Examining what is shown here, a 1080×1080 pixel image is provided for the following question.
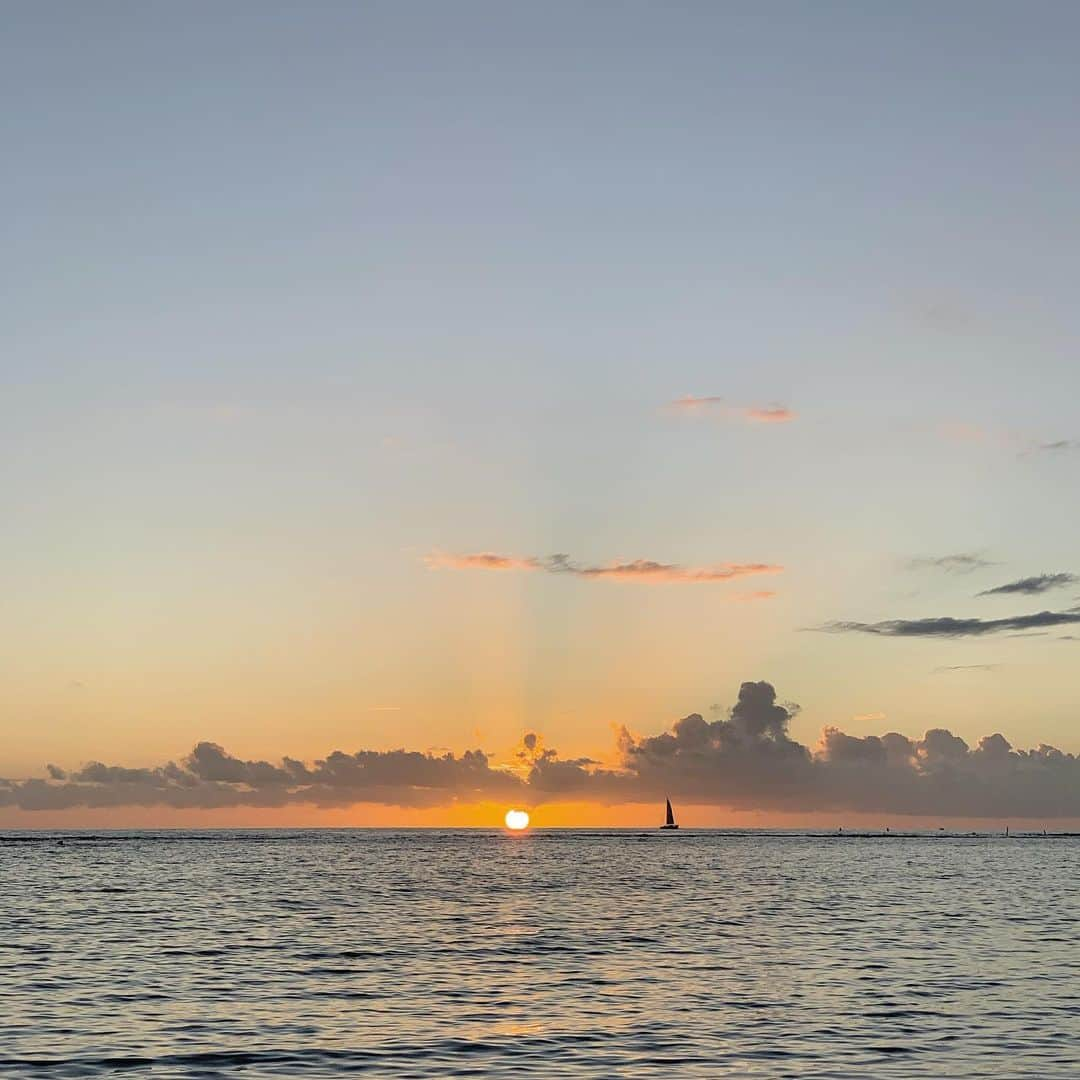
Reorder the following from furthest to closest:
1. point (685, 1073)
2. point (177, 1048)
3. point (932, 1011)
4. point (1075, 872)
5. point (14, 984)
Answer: point (1075, 872), point (14, 984), point (932, 1011), point (177, 1048), point (685, 1073)

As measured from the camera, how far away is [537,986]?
54.4 metres

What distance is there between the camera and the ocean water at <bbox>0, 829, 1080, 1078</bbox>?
3962cm

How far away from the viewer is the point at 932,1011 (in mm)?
48594

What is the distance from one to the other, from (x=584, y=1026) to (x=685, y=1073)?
8.16m

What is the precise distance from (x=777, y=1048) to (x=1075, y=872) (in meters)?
158

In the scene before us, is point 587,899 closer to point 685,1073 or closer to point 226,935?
point 226,935

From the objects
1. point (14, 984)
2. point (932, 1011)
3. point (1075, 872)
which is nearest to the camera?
point (932, 1011)

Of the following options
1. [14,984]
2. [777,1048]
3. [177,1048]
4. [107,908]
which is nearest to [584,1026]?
[777,1048]

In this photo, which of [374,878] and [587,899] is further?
[374,878]

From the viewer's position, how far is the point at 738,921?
87.6 meters

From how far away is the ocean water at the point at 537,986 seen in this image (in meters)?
39.6

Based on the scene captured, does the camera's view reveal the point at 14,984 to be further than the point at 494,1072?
Yes

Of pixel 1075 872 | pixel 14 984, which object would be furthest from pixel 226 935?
pixel 1075 872

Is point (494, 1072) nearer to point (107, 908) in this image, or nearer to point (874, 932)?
point (874, 932)
